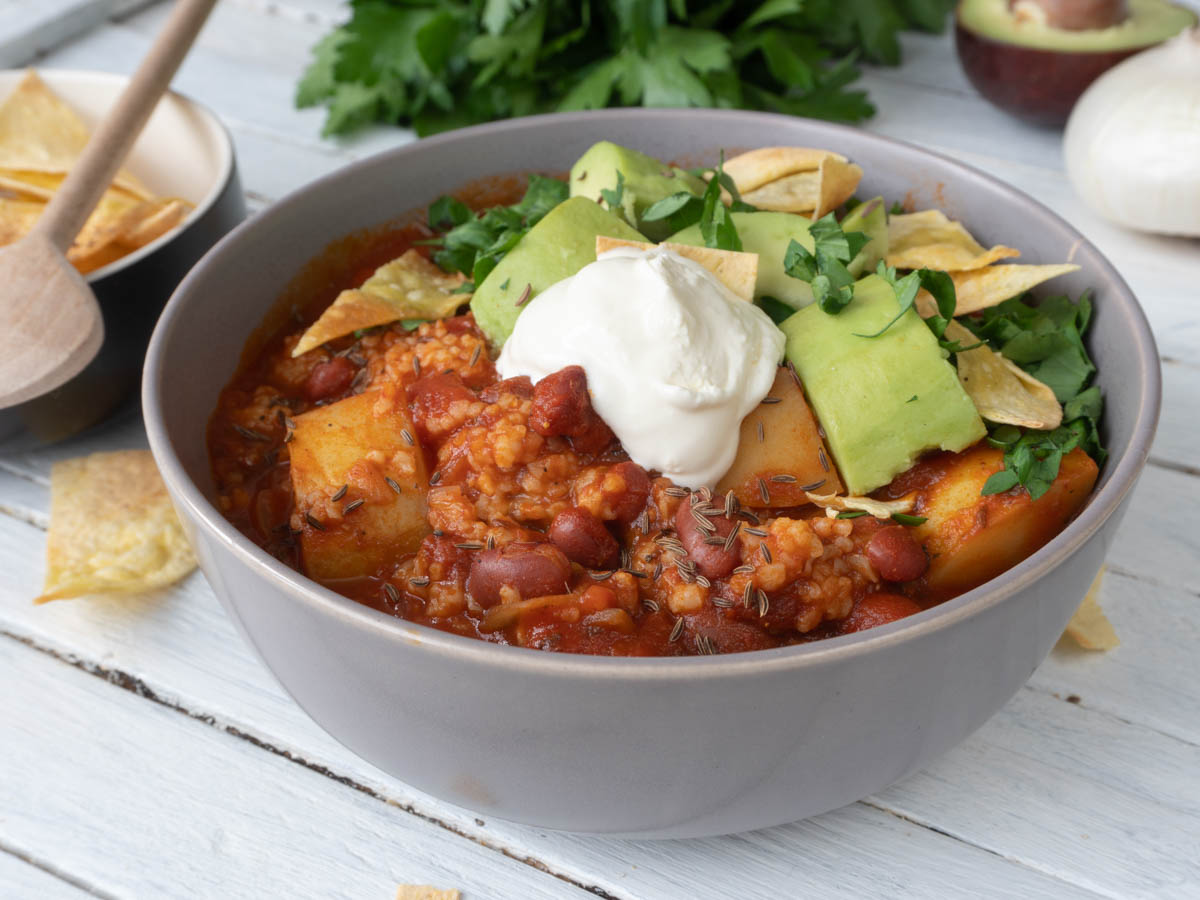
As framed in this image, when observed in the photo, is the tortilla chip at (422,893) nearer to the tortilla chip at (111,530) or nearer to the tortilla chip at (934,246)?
the tortilla chip at (111,530)

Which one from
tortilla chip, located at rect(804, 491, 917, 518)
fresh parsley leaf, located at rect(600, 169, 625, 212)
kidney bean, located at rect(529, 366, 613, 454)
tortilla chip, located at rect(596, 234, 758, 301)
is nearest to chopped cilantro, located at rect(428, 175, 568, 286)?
fresh parsley leaf, located at rect(600, 169, 625, 212)

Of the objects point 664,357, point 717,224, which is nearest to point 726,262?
point 717,224

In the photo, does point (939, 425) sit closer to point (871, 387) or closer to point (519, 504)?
point (871, 387)

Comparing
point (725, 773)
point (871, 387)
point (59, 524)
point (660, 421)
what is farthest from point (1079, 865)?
point (59, 524)

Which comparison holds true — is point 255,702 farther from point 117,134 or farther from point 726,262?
point 117,134

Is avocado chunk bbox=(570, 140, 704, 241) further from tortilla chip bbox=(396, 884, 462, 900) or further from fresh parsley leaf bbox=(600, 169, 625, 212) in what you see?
tortilla chip bbox=(396, 884, 462, 900)

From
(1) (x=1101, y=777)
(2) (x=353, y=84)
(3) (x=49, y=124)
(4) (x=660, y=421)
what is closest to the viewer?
(4) (x=660, y=421)

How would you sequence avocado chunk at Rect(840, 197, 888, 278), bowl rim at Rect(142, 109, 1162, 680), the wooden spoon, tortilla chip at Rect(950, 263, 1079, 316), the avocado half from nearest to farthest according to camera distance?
bowl rim at Rect(142, 109, 1162, 680) → tortilla chip at Rect(950, 263, 1079, 316) → avocado chunk at Rect(840, 197, 888, 278) → the wooden spoon → the avocado half
